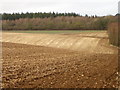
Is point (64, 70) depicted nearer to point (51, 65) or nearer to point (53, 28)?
point (51, 65)

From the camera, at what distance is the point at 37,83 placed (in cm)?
709

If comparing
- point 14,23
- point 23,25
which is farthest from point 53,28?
point 14,23

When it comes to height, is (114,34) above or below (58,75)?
above

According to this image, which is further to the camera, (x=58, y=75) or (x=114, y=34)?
(x=114, y=34)

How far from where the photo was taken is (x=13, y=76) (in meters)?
7.78

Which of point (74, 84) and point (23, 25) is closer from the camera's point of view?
point (74, 84)

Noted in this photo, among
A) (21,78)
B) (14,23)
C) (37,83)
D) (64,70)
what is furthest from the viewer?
(14,23)

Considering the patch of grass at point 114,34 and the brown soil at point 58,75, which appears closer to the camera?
the brown soil at point 58,75

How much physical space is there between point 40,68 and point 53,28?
162 ft

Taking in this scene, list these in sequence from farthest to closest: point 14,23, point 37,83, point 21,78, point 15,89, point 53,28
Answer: point 14,23 → point 53,28 → point 21,78 → point 37,83 → point 15,89

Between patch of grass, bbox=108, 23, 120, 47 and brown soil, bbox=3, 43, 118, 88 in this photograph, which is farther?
patch of grass, bbox=108, 23, 120, 47

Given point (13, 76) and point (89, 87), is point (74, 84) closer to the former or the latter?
point (89, 87)

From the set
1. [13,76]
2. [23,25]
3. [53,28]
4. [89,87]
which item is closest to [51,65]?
[13,76]

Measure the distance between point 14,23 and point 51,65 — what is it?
5828 centimetres
